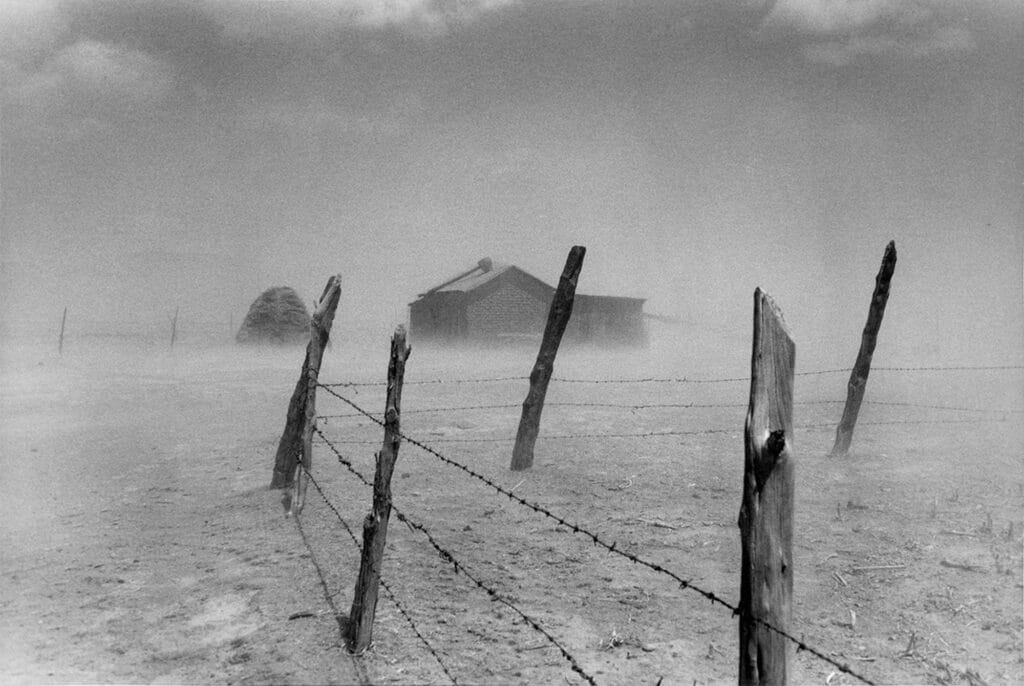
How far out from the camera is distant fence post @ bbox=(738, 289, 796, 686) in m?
2.41

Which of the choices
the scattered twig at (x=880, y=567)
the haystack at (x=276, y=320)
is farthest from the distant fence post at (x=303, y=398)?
the haystack at (x=276, y=320)

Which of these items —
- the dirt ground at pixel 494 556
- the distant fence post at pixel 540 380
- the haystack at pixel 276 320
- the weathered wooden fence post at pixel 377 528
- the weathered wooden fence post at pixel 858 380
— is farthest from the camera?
the haystack at pixel 276 320

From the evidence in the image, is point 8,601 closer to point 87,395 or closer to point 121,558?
point 121,558

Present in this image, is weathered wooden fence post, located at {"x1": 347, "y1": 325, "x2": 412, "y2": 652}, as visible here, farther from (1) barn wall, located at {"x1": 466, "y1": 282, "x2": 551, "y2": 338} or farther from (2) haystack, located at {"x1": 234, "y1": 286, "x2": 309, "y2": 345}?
(2) haystack, located at {"x1": 234, "y1": 286, "x2": 309, "y2": 345}

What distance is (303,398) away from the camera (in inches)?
319

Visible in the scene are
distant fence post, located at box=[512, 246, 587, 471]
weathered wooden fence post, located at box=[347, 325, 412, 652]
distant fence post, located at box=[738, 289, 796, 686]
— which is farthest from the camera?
distant fence post, located at box=[512, 246, 587, 471]

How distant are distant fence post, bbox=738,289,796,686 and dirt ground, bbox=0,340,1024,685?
2214 mm

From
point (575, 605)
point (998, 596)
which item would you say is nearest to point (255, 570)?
point (575, 605)

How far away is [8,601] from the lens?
5.52m

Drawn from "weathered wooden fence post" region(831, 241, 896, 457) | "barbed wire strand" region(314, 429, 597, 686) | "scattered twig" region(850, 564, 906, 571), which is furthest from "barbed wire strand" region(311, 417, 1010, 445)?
"barbed wire strand" region(314, 429, 597, 686)

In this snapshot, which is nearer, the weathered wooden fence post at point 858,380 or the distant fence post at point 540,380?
the distant fence post at point 540,380

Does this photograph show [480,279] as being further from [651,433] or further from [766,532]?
[766,532]

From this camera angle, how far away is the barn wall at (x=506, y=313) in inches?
1304

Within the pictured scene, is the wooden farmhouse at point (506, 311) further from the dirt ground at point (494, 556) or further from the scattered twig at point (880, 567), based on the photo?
the scattered twig at point (880, 567)
